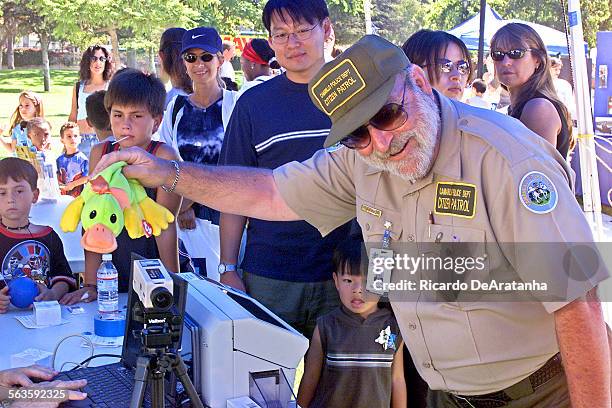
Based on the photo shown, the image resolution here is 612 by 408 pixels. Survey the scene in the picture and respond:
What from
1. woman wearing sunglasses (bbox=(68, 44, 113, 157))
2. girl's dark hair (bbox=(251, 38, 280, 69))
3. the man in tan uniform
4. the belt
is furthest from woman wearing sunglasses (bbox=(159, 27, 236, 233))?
woman wearing sunglasses (bbox=(68, 44, 113, 157))

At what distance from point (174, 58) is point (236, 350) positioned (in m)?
3.58

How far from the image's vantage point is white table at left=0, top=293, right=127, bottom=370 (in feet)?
7.99

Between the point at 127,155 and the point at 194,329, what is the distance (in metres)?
0.62

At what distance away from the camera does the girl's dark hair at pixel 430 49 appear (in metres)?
3.38

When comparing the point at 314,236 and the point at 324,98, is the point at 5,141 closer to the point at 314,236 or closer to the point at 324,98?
the point at 314,236

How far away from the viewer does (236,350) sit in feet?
5.86

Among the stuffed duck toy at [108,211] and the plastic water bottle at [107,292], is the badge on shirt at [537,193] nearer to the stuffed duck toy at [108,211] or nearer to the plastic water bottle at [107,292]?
the stuffed duck toy at [108,211]

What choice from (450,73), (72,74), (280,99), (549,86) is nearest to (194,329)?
(280,99)

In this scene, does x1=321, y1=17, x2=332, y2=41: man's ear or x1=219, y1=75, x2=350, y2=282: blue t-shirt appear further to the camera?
x1=321, y1=17, x2=332, y2=41: man's ear

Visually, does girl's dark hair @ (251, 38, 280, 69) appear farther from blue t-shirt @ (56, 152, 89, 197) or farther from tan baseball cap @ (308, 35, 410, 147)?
tan baseball cap @ (308, 35, 410, 147)

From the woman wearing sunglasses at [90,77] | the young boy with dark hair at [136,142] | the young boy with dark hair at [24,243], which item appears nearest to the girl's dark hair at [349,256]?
the young boy with dark hair at [136,142]

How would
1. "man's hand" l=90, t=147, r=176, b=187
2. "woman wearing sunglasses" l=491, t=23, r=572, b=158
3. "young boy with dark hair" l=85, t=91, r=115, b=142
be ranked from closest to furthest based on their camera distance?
"man's hand" l=90, t=147, r=176, b=187
"woman wearing sunglasses" l=491, t=23, r=572, b=158
"young boy with dark hair" l=85, t=91, r=115, b=142

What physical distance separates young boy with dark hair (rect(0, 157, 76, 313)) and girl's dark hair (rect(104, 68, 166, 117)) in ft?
1.99

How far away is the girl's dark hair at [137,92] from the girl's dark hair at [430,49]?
1.20 metres
